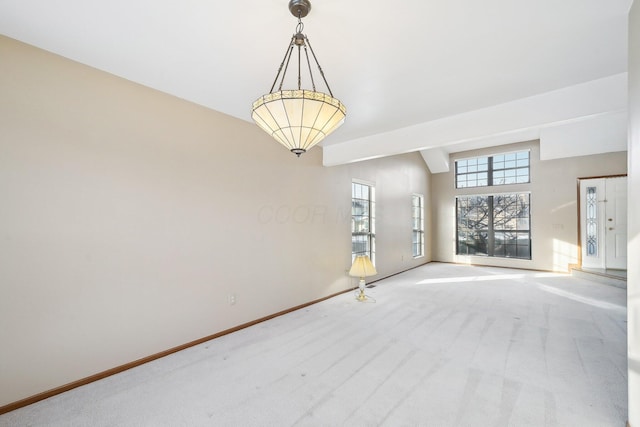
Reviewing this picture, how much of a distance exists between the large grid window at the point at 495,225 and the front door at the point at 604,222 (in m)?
1.06

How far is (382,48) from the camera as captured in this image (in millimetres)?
2105

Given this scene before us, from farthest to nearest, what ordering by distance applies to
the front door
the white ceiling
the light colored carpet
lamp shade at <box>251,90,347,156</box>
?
the front door, the light colored carpet, the white ceiling, lamp shade at <box>251,90,347,156</box>

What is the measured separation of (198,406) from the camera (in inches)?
79.4

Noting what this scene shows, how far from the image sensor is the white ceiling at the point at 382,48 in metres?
1.73

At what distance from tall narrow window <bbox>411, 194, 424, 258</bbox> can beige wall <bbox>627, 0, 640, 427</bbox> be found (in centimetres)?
602

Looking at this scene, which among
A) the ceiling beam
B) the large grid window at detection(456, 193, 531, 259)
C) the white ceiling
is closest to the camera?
the white ceiling

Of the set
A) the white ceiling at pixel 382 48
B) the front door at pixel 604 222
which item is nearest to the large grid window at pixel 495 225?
the front door at pixel 604 222

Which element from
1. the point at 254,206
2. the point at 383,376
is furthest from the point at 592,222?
the point at 254,206

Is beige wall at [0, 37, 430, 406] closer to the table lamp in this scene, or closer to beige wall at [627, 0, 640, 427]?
the table lamp

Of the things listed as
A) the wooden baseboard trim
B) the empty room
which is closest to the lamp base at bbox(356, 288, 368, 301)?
the empty room

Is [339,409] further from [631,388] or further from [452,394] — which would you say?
[631,388]

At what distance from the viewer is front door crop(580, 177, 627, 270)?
5906 mm

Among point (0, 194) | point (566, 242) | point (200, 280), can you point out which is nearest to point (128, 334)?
point (200, 280)

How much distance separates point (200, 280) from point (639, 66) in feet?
12.3
